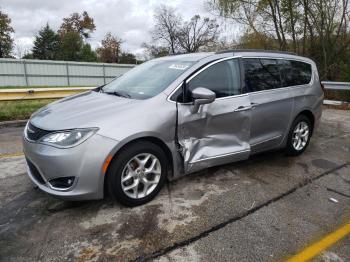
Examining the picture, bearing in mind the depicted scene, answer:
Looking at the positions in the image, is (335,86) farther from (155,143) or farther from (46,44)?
(46,44)

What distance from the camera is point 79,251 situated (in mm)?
2541

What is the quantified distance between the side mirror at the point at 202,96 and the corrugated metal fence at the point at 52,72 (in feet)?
70.1

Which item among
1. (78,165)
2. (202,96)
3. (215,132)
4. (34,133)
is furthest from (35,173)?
(215,132)

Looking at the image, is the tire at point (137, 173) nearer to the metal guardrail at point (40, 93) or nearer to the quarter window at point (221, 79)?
the quarter window at point (221, 79)

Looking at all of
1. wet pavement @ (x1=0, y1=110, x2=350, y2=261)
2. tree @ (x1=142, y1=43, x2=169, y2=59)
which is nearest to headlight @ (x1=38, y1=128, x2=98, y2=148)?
wet pavement @ (x1=0, y1=110, x2=350, y2=261)

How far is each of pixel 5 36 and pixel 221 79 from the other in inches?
2010

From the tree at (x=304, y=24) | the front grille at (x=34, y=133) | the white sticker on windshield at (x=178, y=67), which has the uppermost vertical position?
the tree at (x=304, y=24)

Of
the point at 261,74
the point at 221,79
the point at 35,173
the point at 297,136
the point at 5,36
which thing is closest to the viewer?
the point at 35,173

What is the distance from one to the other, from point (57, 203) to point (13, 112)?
19.2ft

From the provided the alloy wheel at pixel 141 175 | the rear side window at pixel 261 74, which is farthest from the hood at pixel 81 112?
the rear side window at pixel 261 74

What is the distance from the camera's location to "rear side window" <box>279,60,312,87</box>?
464cm

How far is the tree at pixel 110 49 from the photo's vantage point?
56438 mm

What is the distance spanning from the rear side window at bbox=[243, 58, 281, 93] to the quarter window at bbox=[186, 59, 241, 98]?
0.19 metres

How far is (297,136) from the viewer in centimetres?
491
